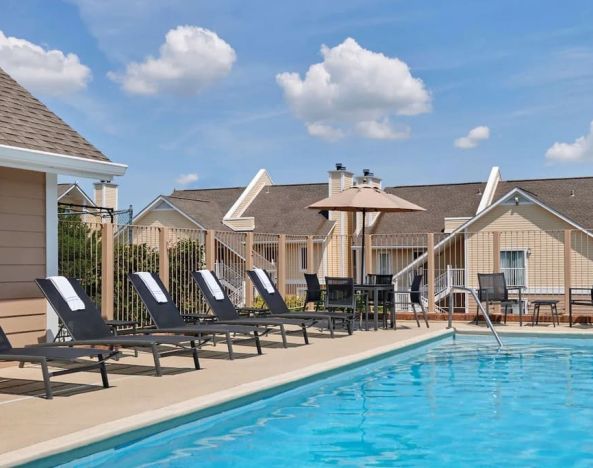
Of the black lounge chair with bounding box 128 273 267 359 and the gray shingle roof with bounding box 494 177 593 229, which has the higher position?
the gray shingle roof with bounding box 494 177 593 229

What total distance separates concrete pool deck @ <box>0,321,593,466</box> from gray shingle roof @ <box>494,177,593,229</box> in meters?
24.6

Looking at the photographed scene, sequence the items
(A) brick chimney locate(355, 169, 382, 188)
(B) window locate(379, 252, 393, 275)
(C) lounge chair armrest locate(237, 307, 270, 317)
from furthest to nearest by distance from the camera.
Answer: (A) brick chimney locate(355, 169, 382, 188), (B) window locate(379, 252, 393, 275), (C) lounge chair armrest locate(237, 307, 270, 317)

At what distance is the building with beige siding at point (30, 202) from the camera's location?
9.42 meters

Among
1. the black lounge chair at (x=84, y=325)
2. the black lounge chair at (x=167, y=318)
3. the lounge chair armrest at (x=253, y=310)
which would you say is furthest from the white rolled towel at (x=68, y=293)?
the lounge chair armrest at (x=253, y=310)

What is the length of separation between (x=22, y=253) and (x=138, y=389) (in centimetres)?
298

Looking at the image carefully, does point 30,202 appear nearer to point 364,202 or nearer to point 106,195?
point 364,202

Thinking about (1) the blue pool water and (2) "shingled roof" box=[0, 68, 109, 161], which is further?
(2) "shingled roof" box=[0, 68, 109, 161]

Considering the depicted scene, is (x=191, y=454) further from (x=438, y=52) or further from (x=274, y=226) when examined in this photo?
(x=274, y=226)

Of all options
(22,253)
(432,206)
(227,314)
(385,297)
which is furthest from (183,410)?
(432,206)

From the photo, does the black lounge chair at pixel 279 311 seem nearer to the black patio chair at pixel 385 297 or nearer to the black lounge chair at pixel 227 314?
the black lounge chair at pixel 227 314

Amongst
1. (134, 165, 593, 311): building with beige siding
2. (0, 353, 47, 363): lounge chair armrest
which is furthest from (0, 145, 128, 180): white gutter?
(134, 165, 593, 311): building with beige siding

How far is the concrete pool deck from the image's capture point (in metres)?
5.70

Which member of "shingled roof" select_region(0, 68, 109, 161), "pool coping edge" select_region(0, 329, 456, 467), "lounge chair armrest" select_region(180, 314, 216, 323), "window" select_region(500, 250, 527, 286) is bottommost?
"pool coping edge" select_region(0, 329, 456, 467)

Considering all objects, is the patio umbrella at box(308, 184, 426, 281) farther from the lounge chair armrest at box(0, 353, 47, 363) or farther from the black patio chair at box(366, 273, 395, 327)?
the lounge chair armrest at box(0, 353, 47, 363)
